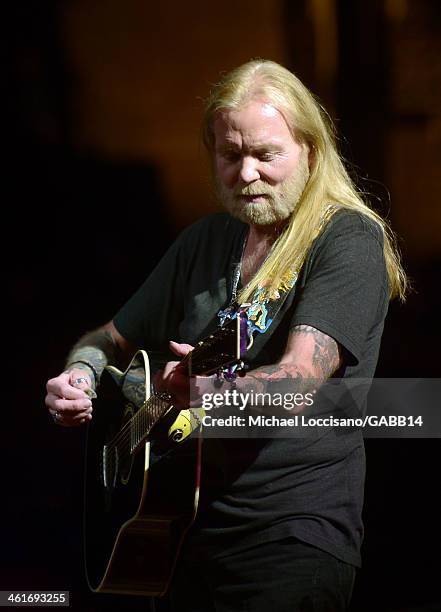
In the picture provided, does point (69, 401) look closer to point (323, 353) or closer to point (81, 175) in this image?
point (323, 353)

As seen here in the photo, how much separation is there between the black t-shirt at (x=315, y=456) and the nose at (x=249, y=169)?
20cm

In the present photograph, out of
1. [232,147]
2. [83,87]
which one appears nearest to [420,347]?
[232,147]

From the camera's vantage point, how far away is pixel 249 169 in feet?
6.17

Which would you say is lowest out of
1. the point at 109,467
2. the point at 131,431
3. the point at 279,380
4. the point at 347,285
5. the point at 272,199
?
the point at 109,467

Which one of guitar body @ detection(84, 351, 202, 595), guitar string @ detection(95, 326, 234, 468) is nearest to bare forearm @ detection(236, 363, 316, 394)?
guitar string @ detection(95, 326, 234, 468)

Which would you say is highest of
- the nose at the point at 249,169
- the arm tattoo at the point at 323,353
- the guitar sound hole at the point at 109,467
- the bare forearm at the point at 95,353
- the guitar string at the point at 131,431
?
the nose at the point at 249,169

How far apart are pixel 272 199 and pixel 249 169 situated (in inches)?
3.3

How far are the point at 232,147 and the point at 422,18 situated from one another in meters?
0.93

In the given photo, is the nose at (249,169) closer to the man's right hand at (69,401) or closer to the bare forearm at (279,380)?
the bare forearm at (279,380)

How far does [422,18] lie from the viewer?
98.2 inches

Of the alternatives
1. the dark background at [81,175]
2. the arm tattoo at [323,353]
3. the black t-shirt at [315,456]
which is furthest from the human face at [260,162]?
the dark background at [81,175]

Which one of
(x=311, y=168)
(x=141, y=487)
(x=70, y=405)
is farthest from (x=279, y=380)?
(x=70, y=405)

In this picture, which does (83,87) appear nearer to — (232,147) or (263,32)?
(263,32)

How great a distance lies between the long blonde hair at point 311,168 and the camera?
184 centimetres
